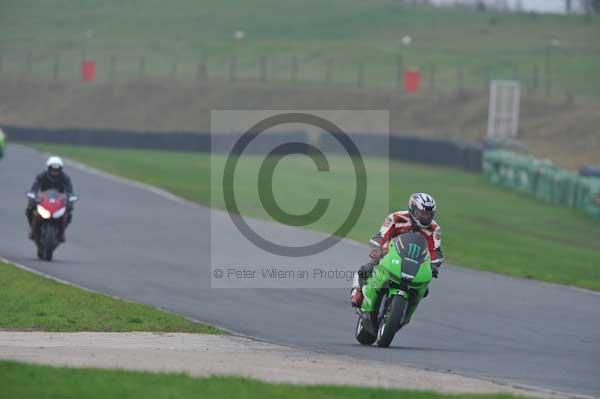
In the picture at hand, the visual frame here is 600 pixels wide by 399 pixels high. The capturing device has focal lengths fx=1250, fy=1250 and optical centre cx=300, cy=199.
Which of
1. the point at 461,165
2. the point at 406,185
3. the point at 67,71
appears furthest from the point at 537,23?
the point at 406,185

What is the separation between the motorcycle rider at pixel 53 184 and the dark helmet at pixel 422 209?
7905 millimetres

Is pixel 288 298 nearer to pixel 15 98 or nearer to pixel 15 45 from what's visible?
pixel 15 98

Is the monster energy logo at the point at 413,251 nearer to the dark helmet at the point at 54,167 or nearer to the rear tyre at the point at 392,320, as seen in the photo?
the rear tyre at the point at 392,320

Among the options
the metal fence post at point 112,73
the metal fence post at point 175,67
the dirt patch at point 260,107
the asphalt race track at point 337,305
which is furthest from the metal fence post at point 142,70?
the asphalt race track at point 337,305

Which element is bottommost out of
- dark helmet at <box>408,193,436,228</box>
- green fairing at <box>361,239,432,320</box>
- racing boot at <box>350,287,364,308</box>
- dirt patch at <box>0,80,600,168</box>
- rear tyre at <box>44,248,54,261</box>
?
rear tyre at <box>44,248,54,261</box>

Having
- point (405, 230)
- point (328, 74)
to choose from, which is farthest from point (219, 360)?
point (328, 74)

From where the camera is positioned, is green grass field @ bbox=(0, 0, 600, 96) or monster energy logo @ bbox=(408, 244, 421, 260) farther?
green grass field @ bbox=(0, 0, 600, 96)

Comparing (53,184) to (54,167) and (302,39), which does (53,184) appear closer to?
(54,167)

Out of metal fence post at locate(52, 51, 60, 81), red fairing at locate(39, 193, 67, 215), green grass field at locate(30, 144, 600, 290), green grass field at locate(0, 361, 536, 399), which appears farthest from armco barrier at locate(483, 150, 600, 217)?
metal fence post at locate(52, 51, 60, 81)

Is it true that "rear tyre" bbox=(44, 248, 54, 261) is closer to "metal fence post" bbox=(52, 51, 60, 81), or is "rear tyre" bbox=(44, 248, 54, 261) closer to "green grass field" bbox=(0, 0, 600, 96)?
"green grass field" bbox=(0, 0, 600, 96)

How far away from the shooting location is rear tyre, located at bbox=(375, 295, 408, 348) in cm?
1202

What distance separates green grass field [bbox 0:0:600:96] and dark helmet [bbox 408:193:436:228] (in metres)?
50.5

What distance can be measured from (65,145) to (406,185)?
18588 mm

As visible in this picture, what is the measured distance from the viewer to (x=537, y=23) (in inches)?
3278
